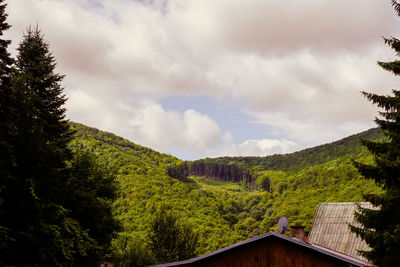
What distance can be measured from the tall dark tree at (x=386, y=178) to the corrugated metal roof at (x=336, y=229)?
12516 mm

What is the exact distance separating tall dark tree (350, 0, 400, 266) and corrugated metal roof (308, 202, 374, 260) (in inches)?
493

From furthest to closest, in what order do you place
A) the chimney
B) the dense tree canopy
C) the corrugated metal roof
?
the corrugated metal roof
the chimney
the dense tree canopy

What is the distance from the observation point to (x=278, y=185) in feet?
589

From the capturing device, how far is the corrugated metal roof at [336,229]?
27.0 meters

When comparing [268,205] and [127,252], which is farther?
[268,205]

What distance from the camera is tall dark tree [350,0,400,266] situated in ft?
45.3

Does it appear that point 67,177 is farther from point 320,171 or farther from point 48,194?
point 320,171

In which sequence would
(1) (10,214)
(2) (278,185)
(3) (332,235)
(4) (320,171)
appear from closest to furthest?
(1) (10,214) → (3) (332,235) → (4) (320,171) → (2) (278,185)

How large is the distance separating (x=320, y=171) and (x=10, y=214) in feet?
487

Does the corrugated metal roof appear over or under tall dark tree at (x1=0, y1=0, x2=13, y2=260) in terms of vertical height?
under

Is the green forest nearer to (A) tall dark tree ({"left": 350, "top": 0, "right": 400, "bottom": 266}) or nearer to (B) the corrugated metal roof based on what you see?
(A) tall dark tree ({"left": 350, "top": 0, "right": 400, "bottom": 266})

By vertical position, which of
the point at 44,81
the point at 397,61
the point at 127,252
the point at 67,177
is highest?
the point at 44,81

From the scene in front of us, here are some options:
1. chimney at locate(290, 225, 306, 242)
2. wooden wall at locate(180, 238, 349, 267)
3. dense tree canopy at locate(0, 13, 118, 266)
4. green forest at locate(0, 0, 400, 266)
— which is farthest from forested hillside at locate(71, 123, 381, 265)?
wooden wall at locate(180, 238, 349, 267)

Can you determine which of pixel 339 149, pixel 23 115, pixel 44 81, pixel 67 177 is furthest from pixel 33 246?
pixel 339 149
